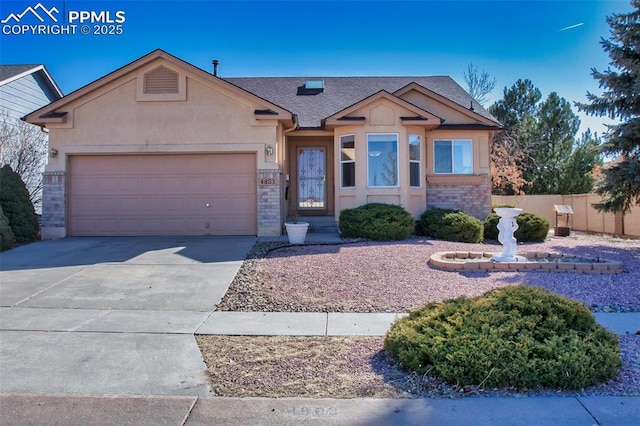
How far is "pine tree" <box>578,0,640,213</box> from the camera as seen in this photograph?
11.5 metres

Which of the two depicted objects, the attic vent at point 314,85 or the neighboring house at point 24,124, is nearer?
the neighboring house at point 24,124

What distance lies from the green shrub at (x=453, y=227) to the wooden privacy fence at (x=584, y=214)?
6.94 meters

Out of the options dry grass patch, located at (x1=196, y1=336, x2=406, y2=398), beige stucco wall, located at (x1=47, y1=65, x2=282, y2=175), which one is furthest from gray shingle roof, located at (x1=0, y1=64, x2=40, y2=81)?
dry grass patch, located at (x1=196, y1=336, x2=406, y2=398)

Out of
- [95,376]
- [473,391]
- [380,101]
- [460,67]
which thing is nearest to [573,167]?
[460,67]

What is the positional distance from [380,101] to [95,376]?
11.4 m

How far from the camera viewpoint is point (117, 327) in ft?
19.2

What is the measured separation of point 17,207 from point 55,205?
0.97m

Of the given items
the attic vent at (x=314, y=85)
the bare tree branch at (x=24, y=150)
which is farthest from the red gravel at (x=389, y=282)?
the bare tree branch at (x=24, y=150)

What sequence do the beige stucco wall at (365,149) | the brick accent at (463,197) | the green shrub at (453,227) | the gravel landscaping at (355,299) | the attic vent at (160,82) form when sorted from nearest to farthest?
the gravel landscaping at (355,299), the green shrub at (453,227), the attic vent at (160,82), the beige stucco wall at (365,149), the brick accent at (463,197)

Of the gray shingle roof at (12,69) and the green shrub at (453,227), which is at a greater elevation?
the gray shingle roof at (12,69)

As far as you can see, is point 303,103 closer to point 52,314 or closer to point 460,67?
point 52,314

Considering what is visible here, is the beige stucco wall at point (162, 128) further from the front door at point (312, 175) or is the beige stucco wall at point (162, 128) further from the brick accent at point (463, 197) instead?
the brick accent at point (463, 197)

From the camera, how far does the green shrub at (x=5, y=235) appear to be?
11.4 m

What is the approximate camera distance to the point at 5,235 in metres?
11.5
